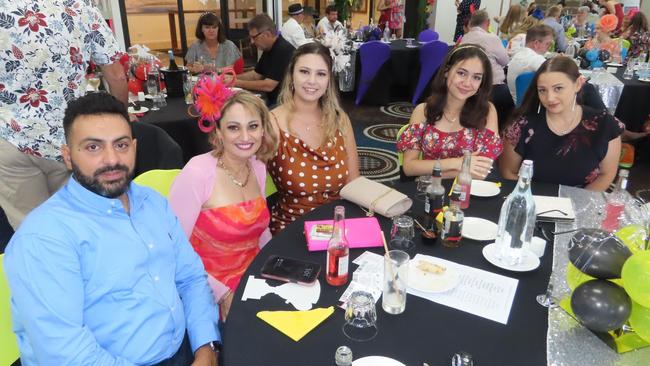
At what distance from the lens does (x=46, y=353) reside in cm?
113

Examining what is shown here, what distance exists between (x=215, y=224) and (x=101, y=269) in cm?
58

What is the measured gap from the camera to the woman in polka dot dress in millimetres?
2209

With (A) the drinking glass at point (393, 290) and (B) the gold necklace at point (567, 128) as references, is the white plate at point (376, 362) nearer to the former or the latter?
(A) the drinking glass at point (393, 290)

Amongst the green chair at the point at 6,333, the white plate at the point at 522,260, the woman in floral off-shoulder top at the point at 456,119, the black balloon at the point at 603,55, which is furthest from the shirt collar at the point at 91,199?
the black balloon at the point at 603,55

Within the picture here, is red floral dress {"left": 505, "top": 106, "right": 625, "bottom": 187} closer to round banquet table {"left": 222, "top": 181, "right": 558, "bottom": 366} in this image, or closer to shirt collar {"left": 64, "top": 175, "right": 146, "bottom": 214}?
round banquet table {"left": 222, "top": 181, "right": 558, "bottom": 366}

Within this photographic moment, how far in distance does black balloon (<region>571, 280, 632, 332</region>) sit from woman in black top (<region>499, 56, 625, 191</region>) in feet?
4.48

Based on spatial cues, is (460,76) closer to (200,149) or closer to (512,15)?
(200,149)

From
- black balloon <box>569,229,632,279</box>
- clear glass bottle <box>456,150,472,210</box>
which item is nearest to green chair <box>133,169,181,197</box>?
clear glass bottle <box>456,150,472,210</box>

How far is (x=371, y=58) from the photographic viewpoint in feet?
20.8

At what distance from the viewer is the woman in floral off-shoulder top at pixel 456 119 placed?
2.38 metres

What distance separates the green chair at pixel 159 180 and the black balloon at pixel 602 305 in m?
1.47

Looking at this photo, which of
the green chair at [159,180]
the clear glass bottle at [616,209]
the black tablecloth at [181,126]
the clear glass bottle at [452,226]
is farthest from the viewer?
the black tablecloth at [181,126]

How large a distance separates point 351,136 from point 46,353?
65.4 inches

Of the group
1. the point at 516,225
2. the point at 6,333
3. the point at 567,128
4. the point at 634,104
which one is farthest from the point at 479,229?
the point at 634,104
